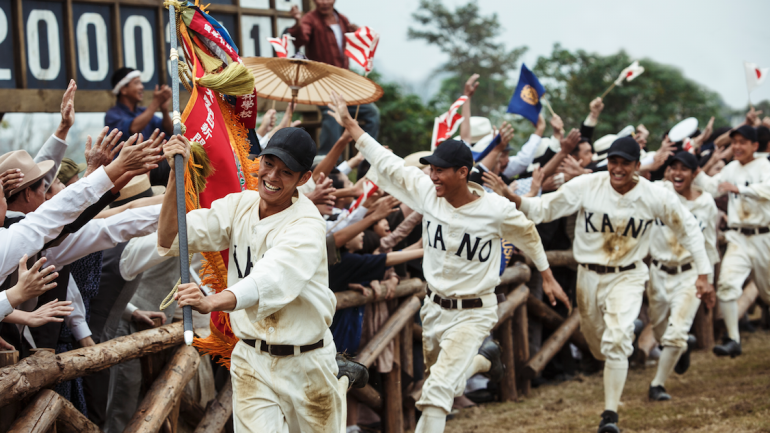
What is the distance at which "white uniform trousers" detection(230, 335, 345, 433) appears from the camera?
3.85 metres

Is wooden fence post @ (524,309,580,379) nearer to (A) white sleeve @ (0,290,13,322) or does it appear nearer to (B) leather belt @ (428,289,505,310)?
(B) leather belt @ (428,289,505,310)

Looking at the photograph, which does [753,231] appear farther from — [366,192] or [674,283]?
[366,192]

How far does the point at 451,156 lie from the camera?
545 centimetres

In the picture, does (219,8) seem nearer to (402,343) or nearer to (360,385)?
(402,343)

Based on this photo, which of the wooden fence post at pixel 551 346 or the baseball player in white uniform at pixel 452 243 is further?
the wooden fence post at pixel 551 346

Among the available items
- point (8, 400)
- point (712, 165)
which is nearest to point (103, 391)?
point (8, 400)

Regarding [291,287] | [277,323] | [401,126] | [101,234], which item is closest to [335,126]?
[101,234]

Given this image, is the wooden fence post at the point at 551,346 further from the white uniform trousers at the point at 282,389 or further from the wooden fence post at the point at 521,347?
the white uniform trousers at the point at 282,389

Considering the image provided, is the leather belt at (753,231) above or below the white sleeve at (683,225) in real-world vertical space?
below

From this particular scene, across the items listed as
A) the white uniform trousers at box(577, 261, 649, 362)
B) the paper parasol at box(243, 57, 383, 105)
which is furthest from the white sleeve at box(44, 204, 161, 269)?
the white uniform trousers at box(577, 261, 649, 362)

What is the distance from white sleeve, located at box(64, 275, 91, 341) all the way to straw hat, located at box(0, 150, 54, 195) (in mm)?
709

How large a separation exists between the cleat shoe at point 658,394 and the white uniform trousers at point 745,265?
6.20 feet

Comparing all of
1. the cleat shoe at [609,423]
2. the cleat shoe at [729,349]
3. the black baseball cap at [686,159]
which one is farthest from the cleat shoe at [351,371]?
the cleat shoe at [729,349]

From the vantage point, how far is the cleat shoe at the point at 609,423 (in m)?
6.17
